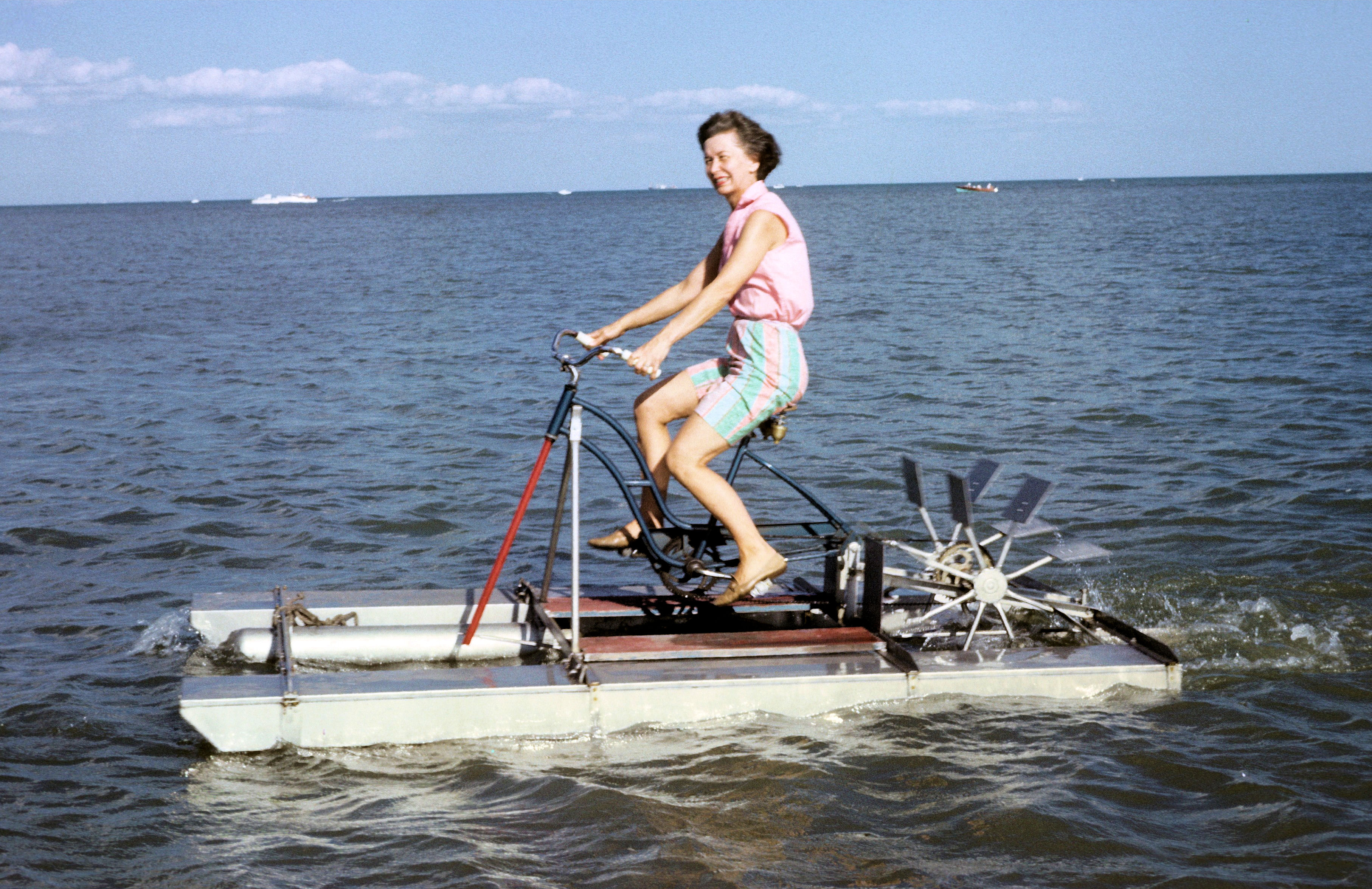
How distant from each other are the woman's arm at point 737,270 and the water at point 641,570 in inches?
65.4

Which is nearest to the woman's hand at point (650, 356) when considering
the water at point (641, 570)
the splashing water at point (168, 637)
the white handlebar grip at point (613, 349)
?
the white handlebar grip at point (613, 349)

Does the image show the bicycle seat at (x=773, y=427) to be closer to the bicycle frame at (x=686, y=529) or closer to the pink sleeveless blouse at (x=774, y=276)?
the bicycle frame at (x=686, y=529)

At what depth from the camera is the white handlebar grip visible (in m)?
5.05

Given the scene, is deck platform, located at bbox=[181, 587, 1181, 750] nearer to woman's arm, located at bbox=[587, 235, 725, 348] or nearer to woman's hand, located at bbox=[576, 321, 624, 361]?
woman's hand, located at bbox=[576, 321, 624, 361]

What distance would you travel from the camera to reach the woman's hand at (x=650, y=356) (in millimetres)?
5031

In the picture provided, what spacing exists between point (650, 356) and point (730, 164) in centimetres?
105

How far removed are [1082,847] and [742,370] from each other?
92.0 inches

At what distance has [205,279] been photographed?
36594 mm

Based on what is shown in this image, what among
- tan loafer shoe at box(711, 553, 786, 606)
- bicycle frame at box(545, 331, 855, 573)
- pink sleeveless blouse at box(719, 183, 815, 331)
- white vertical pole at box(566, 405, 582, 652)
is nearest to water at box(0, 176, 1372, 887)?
white vertical pole at box(566, 405, 582, 652)

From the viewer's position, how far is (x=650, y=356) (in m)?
5.05

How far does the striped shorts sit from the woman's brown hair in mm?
713

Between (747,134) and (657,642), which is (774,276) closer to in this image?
(747,134)

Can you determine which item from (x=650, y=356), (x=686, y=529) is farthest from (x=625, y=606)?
(x=650, y=356)

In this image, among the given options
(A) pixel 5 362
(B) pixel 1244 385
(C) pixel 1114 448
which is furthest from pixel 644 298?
(C) pixel 1114 448
